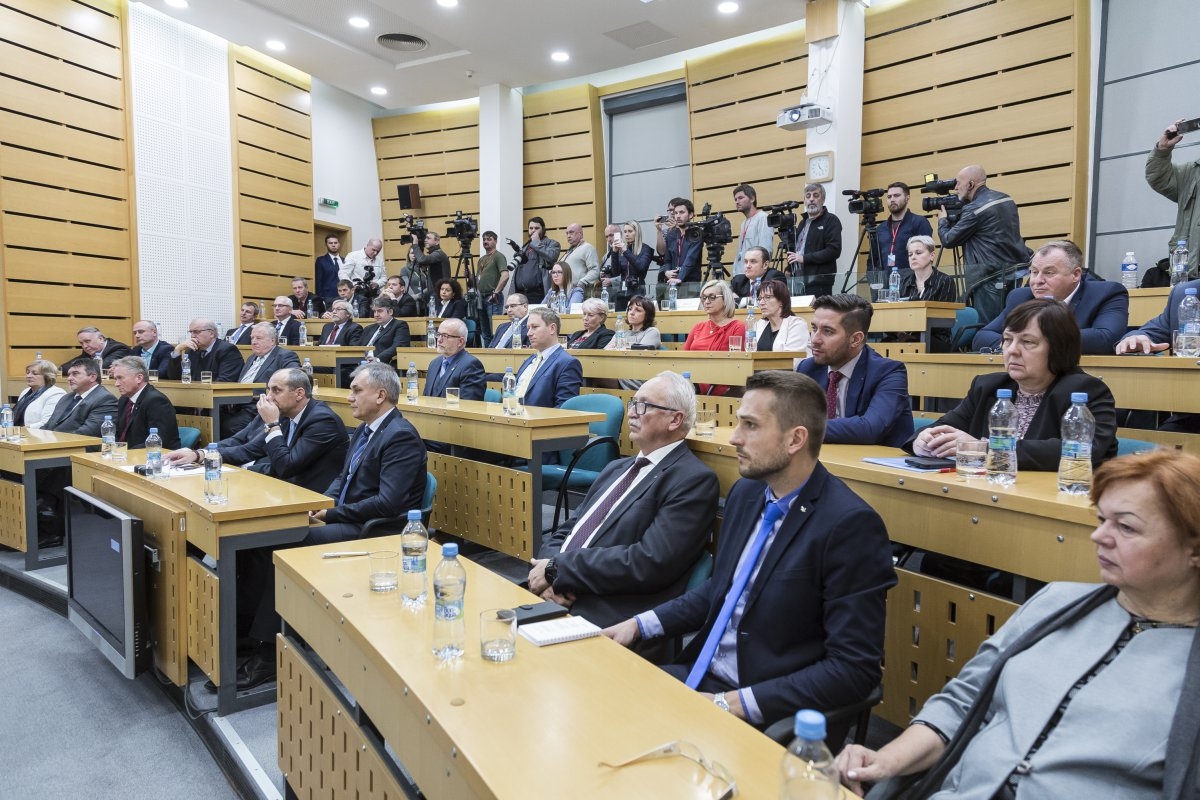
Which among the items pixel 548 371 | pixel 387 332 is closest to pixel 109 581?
pixel 548 371

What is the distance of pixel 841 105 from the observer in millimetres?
8062

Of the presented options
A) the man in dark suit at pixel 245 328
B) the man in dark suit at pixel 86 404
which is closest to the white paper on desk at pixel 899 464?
the man in dark suit at pixel 86 404

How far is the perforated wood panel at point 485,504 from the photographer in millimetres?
3637

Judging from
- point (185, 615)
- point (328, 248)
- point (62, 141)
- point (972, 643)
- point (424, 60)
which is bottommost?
point (185, 615)

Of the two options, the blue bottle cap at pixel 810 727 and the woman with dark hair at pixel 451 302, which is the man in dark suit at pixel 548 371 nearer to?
the woman with dark hair at pixel 451 302

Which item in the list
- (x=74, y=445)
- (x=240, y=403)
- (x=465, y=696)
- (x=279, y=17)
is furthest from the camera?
(x=279, y=17)

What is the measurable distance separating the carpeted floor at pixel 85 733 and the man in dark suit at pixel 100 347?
4981 mm

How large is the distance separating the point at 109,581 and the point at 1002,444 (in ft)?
10.3

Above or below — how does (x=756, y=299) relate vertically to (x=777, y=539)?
above

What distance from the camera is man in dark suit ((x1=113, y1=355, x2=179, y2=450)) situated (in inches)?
191

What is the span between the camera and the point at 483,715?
1243mm

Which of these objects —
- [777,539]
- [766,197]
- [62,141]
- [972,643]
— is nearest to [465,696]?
[777,539]

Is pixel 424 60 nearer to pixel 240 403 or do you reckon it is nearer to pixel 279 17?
pixel 279 17

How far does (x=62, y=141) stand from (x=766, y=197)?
25.5ft
